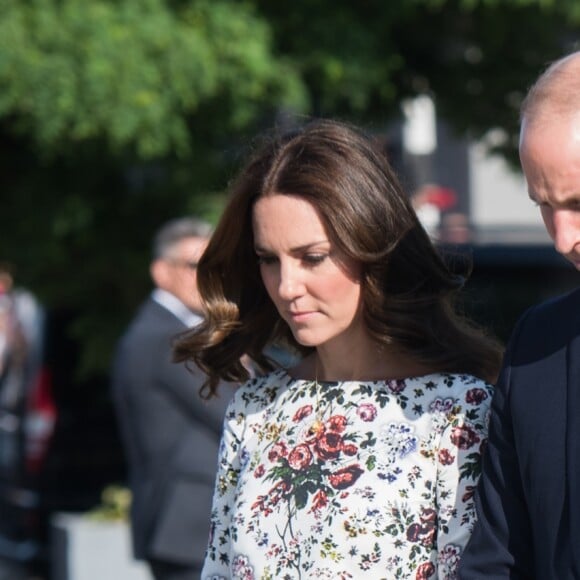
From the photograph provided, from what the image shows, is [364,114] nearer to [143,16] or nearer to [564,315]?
[143,16]

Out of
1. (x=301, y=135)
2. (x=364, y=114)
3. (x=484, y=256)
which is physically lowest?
(x=484, y=256)

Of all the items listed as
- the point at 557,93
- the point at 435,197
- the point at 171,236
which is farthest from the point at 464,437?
the point at 435,197

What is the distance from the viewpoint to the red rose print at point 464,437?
259 centimetres

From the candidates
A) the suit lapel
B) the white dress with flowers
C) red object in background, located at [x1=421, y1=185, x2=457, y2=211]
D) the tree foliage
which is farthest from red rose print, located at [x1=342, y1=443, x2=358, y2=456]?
red object in background, located at [x1=421, y1=185, x2=457, y2=211]

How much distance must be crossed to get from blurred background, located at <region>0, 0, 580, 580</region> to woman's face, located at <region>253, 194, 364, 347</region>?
323 cm

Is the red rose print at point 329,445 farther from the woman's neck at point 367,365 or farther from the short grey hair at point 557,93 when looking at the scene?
the short grey hair at point 557,93

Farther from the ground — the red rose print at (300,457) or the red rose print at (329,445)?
the red rose print at (329,445)

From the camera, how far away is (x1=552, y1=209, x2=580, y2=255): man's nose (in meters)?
2.09

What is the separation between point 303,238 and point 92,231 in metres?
4.62

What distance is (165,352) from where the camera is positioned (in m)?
5.45

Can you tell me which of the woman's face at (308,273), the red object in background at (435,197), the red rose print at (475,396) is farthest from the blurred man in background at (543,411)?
the red object in background at (435,197)

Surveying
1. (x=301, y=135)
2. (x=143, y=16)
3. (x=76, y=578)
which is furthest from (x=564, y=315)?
(x=76, y=578)

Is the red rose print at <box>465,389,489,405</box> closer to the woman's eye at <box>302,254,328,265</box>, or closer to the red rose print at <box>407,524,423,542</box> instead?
the red rose print at <box>407,524,423,542</box>

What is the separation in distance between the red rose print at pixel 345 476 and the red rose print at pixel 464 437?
0.64 ft
